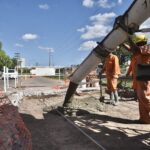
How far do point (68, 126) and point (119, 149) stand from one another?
243 cm

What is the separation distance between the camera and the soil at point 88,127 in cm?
736

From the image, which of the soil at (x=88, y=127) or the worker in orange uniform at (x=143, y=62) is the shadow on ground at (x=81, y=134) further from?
the worker in orange uniform at (x=143, y=62)

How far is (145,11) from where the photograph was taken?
5879mm

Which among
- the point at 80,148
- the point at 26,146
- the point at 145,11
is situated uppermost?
the point at 145,11

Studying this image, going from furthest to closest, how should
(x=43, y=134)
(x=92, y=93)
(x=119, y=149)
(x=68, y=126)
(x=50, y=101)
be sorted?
(x=92, y=93), (x=50, y=101), (x=68, y=126), (x=43, y=134), (x=119, y=149)

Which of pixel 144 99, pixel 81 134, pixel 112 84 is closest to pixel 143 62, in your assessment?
pixel 144 99

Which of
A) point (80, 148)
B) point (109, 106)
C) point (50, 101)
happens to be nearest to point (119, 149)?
point (80, 148)

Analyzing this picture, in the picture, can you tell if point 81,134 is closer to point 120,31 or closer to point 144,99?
point 144,99

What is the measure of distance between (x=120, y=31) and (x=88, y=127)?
296 centimetres

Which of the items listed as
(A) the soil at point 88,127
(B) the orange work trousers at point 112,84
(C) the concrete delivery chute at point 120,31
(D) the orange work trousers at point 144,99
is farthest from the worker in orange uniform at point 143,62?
(B) the orange work trousers at point 112,84

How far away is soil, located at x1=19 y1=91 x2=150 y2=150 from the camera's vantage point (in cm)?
736

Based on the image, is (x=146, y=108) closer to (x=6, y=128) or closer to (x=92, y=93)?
(x=6, y=128)

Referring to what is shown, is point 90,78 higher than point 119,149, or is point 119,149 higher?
point 90,78

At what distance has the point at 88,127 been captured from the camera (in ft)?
29.8
